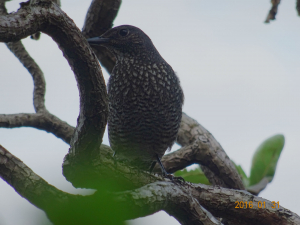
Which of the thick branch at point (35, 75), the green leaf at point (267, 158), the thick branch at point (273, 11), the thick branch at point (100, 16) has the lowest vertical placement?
the green leaf at point (267, 158)

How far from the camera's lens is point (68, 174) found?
271cm

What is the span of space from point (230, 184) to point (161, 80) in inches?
73.2

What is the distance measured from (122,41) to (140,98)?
31.6 inches

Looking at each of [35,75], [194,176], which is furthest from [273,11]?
[35,75]

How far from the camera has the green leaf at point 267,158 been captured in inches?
181

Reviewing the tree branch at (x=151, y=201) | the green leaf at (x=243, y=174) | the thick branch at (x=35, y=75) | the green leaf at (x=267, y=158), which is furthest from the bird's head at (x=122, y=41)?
the green leaf at (x=243, y=174)

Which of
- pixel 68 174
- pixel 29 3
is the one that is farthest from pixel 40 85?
pixel 29 3

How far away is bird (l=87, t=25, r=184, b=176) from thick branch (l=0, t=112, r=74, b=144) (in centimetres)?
58

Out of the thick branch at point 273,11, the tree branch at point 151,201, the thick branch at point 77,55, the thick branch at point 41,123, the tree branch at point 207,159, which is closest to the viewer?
the tree branch at point 151,201

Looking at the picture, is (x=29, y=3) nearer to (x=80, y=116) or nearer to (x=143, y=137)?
(x=80, y=116)

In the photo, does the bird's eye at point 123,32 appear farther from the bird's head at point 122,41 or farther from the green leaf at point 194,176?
the green leaf at point 194,176

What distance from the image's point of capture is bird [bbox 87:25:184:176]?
381cm

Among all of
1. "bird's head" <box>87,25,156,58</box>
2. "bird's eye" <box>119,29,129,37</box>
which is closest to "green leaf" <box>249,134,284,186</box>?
"bird's head" <box>87,25,156,58</box>
